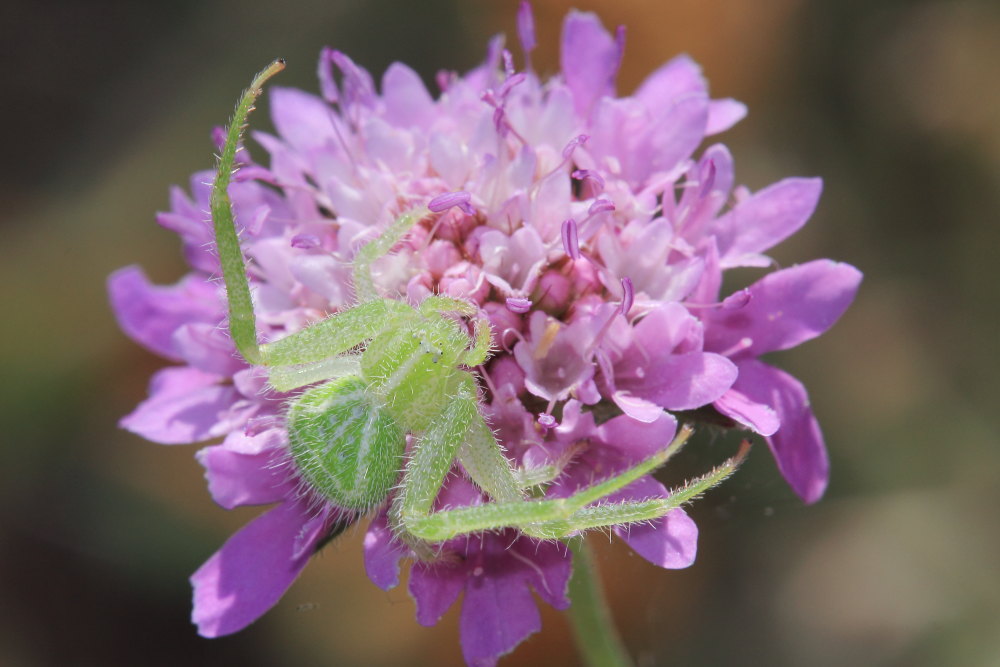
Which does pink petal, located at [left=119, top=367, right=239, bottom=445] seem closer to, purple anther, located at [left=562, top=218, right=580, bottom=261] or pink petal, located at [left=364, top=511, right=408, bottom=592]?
pink petal, located at [left=364, top=511, right=408, bottom=592]

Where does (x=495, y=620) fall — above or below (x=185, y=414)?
below

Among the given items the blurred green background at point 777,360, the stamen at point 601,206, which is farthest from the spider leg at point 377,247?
the blurred green background at point 777,360

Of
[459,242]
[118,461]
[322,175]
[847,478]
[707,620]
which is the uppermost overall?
[322,175]

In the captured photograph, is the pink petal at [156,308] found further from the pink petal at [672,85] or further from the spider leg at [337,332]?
the pink petal at [672,85]

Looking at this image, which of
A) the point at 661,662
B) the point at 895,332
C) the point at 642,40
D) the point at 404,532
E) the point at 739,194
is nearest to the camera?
the point at 404,532

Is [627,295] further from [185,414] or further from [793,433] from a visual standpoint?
[185,414]

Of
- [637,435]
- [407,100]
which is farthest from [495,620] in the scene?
[407,100]

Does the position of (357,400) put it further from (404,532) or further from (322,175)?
(322,175)

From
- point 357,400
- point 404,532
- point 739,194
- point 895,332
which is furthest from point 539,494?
point 895,332
